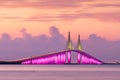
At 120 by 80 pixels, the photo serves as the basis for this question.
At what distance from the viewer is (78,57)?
13012 centimetres

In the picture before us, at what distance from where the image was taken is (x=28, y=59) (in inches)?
5231

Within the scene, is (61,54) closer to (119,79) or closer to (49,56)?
(49,56)

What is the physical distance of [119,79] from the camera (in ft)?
255

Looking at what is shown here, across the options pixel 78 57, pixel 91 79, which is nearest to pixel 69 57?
pixel 78 57

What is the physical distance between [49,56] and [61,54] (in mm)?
2685

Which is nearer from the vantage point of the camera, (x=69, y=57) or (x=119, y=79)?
(x=119, y=79)

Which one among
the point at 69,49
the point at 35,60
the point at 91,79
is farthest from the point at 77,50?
the point at 91,79

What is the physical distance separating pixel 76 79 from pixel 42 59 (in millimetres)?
52214

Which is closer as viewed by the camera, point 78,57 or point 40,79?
point 40,79

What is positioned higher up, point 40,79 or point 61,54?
point 61,54

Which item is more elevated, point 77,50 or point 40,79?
point 77,50

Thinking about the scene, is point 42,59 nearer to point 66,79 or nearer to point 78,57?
point 78,57

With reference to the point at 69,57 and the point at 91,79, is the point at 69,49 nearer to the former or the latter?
the point at 69,57

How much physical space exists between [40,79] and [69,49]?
48.9 m
